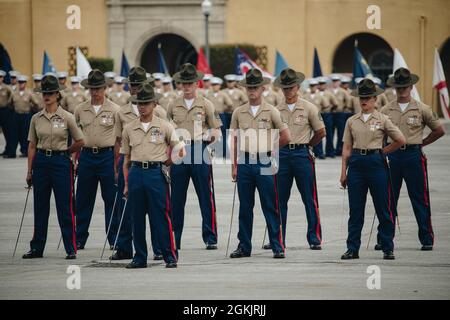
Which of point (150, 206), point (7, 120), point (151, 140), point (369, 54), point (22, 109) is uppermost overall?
point (369, 54)

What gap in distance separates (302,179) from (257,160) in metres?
1.09

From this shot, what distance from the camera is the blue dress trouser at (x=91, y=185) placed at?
15.5m

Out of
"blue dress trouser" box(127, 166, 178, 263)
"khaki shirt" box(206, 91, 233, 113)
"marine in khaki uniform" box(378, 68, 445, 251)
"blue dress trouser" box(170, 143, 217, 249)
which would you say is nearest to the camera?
"blue dress trouser" box(127, 166, 178, 263)

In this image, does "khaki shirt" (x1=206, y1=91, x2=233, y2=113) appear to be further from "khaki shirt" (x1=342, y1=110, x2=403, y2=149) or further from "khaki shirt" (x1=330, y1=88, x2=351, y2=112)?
"khaki shirt" (x1=342, y1=110, x2=403, y2=149)

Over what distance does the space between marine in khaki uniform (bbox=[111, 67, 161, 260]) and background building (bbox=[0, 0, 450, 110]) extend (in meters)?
29.2

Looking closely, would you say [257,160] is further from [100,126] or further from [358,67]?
[358,67]

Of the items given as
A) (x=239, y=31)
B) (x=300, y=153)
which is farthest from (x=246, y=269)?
(x=239, y=31)

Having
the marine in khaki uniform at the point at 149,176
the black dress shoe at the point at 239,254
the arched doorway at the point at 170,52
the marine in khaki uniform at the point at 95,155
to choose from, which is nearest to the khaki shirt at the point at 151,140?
the marine in khaki uniform at the point at 149,176

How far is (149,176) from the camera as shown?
13.5m

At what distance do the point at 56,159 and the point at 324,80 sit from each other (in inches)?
711

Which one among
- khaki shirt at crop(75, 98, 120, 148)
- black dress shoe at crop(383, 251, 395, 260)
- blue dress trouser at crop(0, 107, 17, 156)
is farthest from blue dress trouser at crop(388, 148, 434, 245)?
blue dress trouser at crop(0, 107, 17, 156)

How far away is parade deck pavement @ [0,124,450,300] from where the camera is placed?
11.7m

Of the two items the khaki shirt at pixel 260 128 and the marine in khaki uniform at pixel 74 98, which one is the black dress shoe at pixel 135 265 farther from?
the marine in khaki uniform at pixel 74 98
